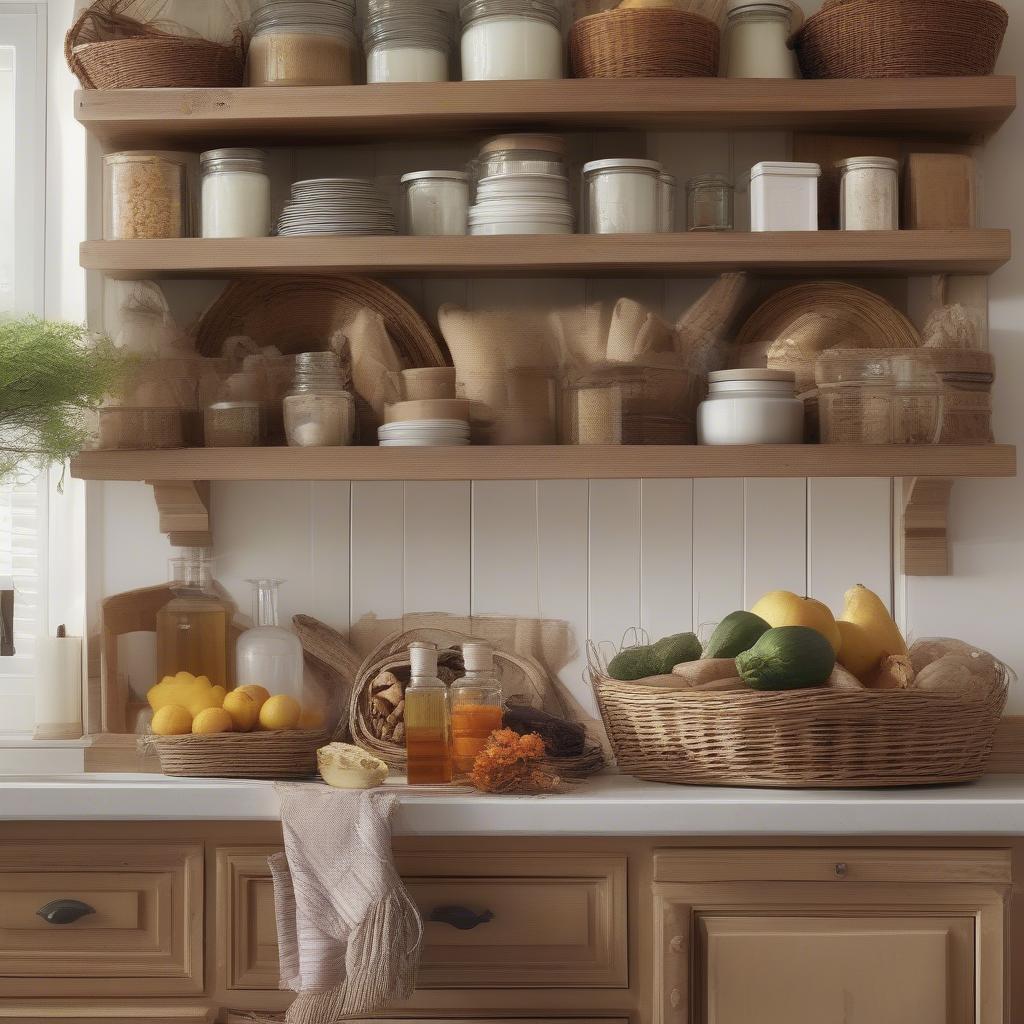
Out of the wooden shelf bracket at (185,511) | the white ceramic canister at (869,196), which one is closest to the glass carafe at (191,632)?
the wooden shelf bracket at (185,511)

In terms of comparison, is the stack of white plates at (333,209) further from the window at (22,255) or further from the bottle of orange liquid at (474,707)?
the bottle of orange liquid at (474,707)

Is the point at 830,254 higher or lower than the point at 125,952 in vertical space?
higher

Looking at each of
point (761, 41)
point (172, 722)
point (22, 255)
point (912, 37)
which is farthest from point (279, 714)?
point (912, 37)

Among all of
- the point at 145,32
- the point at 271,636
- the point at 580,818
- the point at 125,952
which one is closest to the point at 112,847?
the point at 125,952

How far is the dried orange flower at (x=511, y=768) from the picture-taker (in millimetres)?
1767

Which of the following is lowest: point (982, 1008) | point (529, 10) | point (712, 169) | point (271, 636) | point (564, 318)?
point (982, 1008)

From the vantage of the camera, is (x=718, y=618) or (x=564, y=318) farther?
(x=718, y=618)

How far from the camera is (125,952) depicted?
1.74 m

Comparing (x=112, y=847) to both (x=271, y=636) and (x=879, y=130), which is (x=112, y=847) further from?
(x=879, y=130)

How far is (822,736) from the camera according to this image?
1.77 meters

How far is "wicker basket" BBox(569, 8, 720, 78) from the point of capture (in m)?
1.99

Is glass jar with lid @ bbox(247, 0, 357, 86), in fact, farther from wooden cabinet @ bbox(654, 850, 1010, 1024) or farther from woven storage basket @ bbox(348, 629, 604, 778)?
wooden cabinet @ bbox(654, 850, 1010, 1024)

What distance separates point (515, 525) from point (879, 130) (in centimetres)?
93

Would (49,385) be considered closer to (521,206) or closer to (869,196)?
(521,206)
